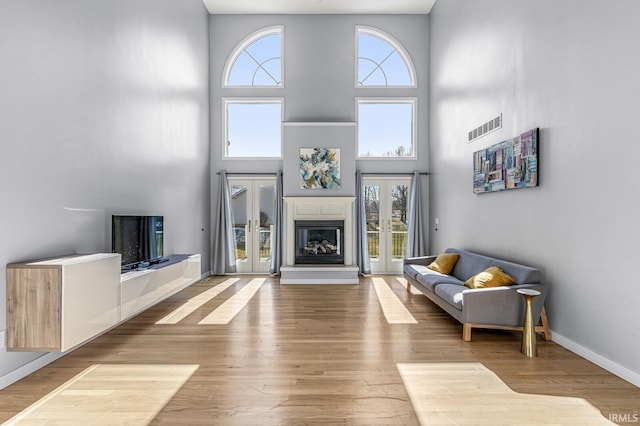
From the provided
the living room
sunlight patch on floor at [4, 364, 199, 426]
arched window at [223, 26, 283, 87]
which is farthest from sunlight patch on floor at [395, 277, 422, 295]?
arched window at [223, 26, 283, 87]

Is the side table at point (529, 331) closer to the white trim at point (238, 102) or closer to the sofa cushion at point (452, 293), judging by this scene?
the sofa cushion at point (452, 293)

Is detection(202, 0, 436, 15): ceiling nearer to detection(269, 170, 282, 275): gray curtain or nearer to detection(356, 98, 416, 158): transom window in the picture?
detection(356, 98, 416, 158): transom window

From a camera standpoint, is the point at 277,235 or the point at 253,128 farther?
the point at 253,128

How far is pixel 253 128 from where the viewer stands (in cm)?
763

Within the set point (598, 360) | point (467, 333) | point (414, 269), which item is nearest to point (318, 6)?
point (414, 269)

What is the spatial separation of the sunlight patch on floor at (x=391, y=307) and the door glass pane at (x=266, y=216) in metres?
2.62

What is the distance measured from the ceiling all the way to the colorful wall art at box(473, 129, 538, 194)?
4173mm

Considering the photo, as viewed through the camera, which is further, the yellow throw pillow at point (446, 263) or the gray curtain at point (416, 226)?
the gray curtain at point (416, 226)

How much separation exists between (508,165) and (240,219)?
543 cm

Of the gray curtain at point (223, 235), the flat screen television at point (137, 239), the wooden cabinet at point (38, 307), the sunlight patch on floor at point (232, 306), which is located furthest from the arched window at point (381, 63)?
the wooden cabinet at point (38, 307)

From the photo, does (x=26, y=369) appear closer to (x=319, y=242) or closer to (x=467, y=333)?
(x=467, y=333)

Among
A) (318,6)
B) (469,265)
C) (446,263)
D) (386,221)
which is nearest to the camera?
(469,265)

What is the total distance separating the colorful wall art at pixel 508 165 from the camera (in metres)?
3.75

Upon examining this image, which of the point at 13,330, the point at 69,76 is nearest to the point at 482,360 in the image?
the point at 13,330
